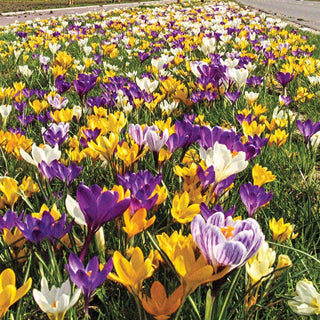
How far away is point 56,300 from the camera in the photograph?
2.60 feet

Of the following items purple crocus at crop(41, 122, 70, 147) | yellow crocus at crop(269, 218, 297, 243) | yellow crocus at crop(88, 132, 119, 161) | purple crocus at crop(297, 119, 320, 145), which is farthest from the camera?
purple crocus at crop(297, 119, 320, 145)

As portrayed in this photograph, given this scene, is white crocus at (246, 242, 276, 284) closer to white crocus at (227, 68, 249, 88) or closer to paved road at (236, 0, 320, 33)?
white crocus at (227, 68, 249, 88)

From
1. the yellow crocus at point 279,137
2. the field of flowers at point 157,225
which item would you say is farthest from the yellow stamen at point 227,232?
the yellow crocus at point 279,137

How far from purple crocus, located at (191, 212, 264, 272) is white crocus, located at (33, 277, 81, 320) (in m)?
0.29

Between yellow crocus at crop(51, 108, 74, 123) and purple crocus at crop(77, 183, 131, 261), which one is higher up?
purple crocus at crop(77, 183, 131, 261)

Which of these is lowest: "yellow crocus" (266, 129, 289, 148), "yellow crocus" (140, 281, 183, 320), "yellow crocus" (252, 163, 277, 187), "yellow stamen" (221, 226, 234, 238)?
"yellow crocus" (266, 129, 289, 148)

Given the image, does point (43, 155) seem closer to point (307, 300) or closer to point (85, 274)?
point (85, 274)

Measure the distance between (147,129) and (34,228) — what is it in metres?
0.68

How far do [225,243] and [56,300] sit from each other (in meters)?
0.39

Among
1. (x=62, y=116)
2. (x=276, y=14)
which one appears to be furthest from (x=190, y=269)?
(x=276, y=14)

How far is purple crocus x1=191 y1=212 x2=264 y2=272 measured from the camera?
2.48ft

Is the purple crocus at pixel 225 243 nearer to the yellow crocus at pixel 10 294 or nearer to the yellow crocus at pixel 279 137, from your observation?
the yellow crocus at pixel 10 294

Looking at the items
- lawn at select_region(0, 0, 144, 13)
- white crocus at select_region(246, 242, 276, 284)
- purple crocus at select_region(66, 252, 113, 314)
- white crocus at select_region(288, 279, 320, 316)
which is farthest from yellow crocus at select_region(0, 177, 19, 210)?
lawn at select_region(0, 0, 144, 13)

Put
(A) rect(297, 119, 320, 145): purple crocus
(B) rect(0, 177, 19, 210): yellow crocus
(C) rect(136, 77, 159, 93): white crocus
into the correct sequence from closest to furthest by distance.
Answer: (B) rect(0, 177, 19, 210): yellow crocus → (A) rect(297, 119, 320, 145): purple crocus → (C) rect(136, 77, 159, 93): white crocus
